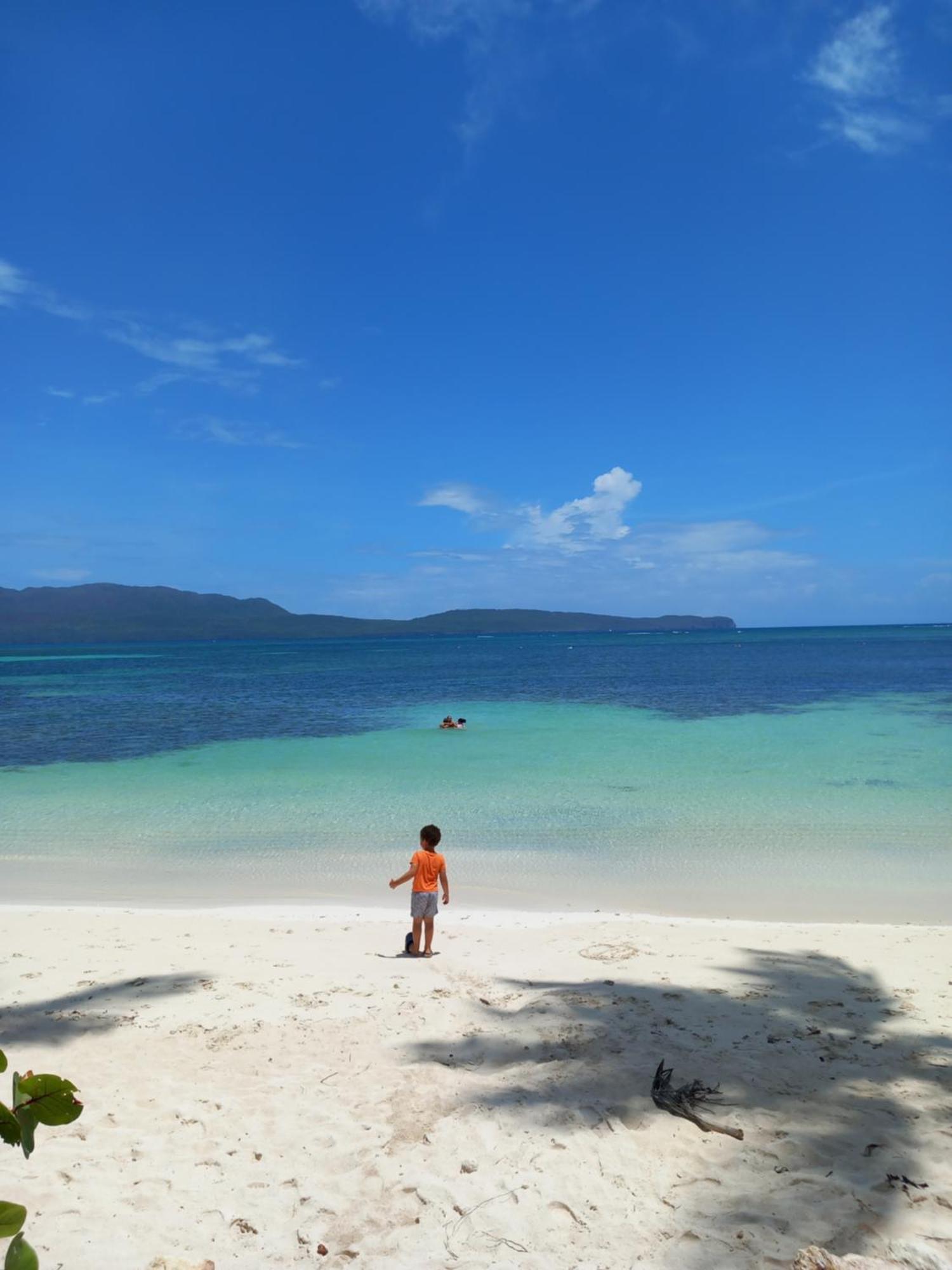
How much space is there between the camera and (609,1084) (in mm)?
4949

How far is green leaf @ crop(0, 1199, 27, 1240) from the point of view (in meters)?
1.60

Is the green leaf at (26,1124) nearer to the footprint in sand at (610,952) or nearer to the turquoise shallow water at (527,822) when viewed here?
the footprint in sand at (610,952)

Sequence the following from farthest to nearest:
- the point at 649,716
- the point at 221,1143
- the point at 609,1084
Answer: the point at 649,716 < the point at 609,1084 < the point at 221,1143

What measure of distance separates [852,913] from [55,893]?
33.2ft

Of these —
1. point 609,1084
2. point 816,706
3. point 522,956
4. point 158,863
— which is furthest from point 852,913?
point 816,706

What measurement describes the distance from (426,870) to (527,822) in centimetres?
697

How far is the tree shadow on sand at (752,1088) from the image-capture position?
3756mm

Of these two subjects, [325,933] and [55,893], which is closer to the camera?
Answer: [325,933]

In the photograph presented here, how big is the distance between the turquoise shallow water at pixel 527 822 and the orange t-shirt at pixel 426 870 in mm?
2607

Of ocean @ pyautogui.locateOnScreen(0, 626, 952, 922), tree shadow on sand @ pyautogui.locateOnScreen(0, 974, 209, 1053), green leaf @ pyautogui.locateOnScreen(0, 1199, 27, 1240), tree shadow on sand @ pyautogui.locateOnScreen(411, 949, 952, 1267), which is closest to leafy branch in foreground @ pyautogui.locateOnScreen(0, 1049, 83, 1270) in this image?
green leaf @ pyautogui.locateOnScreen(0, 1199, 27, 1240)

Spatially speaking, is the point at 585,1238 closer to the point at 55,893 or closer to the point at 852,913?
the point at 852,913

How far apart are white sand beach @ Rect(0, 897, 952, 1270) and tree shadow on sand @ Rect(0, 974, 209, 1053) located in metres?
0.03

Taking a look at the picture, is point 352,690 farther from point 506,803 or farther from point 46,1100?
point 46,1100

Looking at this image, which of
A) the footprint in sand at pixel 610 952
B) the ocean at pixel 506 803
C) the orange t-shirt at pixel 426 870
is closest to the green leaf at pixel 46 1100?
the orange t-shirt at pixel 426 870
